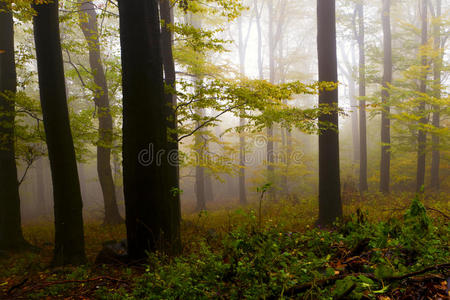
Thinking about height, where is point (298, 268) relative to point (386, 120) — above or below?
below

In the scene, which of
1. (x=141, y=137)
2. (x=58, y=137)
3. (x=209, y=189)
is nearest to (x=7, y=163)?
(x=58, y=137)

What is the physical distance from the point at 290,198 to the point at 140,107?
39.6ft

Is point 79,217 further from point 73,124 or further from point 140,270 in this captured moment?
point 73,124

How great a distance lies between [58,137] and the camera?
5.45 metres

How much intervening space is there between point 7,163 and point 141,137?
6113 millimetres

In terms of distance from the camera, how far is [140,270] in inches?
153

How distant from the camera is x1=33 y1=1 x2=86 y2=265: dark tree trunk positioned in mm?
5375

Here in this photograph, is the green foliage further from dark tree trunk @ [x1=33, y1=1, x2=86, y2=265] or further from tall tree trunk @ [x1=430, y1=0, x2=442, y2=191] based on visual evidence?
tall tree trunk @ [x1=430, y1=0, x2=442, y2=191]

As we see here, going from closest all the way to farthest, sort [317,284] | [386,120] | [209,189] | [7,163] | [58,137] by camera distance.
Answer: [317,284], [58,137], [7,163], [386,120], [209,189]

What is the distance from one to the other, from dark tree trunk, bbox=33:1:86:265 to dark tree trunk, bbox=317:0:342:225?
6308 mm

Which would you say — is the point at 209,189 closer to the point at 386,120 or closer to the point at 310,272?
the point at 386,120

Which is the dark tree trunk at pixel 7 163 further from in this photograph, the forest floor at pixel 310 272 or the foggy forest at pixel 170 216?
the forest floor at pixel 310 272

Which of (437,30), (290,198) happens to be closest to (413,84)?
(437,30)

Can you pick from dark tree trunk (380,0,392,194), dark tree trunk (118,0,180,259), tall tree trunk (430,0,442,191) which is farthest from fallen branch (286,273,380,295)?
dark tree trunk (380,0,392,194)
